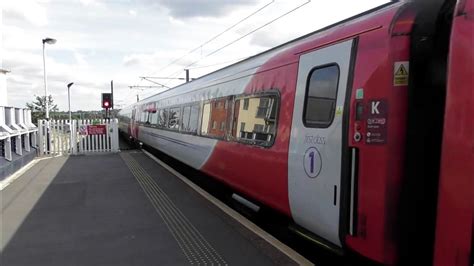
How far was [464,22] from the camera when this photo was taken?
3.16 m

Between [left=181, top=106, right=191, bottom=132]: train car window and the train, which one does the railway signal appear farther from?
the train

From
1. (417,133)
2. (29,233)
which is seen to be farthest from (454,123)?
(29,233)

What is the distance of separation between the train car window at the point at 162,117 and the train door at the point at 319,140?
10.5 m

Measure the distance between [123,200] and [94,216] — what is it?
1.23 metres

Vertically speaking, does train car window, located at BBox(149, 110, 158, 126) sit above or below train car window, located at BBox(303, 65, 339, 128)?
below

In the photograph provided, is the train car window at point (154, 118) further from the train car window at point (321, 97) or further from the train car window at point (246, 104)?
the train car window at point (321, 97)

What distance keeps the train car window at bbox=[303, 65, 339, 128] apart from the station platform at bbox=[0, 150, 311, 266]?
1.52 metres

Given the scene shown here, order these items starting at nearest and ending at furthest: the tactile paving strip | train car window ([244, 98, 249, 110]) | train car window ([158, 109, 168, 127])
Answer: the tactile paving strip, train car window ([244, 98, 249, 110]), train car window ([158, 109, 168, 127])

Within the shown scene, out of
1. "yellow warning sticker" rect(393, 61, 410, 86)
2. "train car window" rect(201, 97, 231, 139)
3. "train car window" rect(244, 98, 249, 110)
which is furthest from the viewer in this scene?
"train car window" rect(201, 97, 231, 139)

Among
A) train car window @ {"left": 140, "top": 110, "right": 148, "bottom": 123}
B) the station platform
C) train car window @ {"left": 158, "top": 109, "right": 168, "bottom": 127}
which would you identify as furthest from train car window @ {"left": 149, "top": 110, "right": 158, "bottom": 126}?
the station platform

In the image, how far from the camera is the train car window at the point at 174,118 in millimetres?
13002

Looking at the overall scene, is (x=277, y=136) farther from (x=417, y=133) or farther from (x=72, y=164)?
(x=72, y=164)

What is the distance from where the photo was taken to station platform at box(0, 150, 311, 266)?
5.00m

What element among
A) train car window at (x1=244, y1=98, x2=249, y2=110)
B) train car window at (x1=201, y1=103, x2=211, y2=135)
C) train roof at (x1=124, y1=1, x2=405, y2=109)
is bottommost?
train car window at (x1=201, y1=103, x2=211, y2=135)
